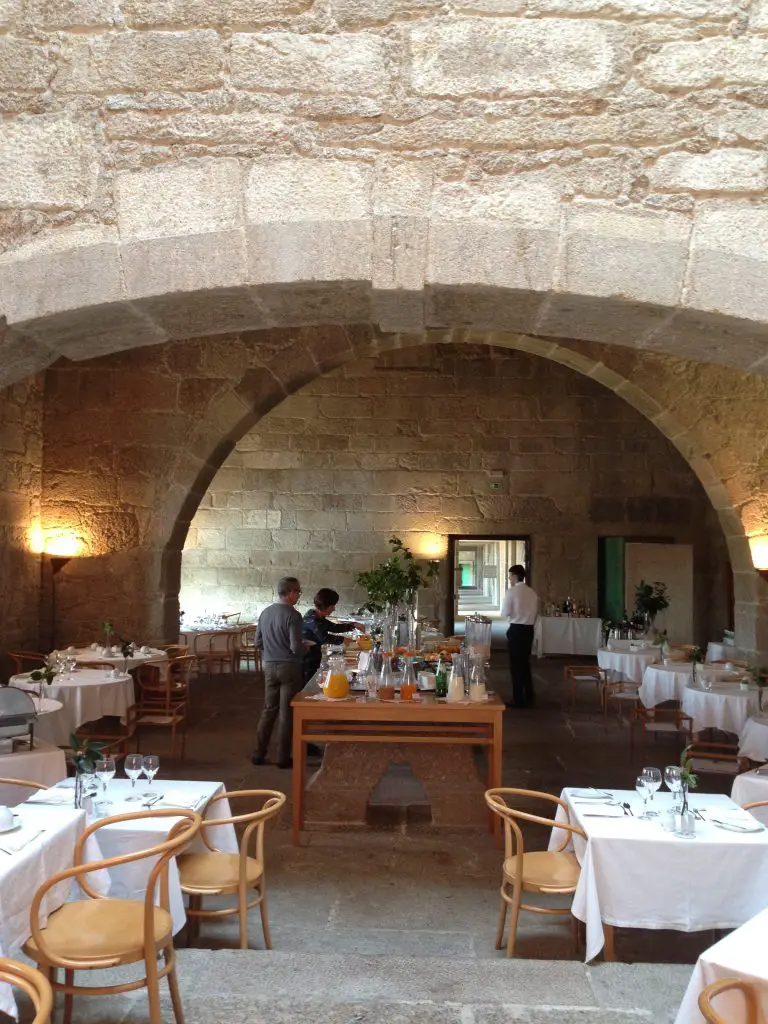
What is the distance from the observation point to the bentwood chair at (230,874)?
119 inches

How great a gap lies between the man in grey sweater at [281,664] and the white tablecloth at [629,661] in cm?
333

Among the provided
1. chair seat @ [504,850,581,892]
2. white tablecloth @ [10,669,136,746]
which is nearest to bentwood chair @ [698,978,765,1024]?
chair seat @ [504,850,581,892]

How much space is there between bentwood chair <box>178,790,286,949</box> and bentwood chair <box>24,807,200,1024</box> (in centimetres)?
32

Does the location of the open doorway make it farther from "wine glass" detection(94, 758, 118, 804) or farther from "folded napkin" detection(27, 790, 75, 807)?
"folded napkin" detection(27, 790, 75, 807)

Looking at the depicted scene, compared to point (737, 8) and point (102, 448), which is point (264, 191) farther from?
point (102, 448)

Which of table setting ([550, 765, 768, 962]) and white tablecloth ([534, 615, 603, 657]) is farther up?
white tablecloth ([534, 615, 603, 657])

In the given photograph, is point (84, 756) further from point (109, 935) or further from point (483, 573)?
point (483, 573)

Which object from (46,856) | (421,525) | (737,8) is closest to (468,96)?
(737,8)

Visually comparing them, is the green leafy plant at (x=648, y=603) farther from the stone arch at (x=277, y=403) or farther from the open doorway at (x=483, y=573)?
the open doorway at (x=483, y=573)

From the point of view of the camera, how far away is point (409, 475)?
11.4 meters

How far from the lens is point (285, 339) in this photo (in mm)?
7289

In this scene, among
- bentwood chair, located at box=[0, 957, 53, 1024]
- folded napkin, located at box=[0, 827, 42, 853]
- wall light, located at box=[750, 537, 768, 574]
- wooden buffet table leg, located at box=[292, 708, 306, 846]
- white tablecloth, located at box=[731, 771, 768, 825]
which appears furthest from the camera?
wall light, located at box=[750, 537, 768, 574]

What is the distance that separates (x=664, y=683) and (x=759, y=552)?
1.39m

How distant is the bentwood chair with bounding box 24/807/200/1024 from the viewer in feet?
7.70
